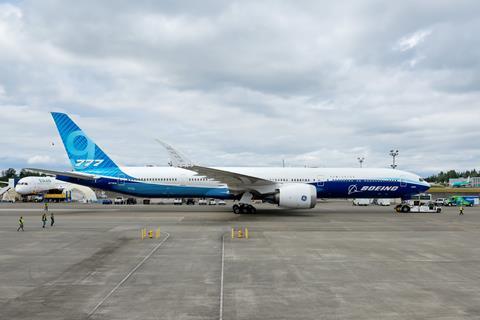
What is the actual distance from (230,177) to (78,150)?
14.1 metres

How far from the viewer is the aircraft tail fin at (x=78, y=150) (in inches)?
1341

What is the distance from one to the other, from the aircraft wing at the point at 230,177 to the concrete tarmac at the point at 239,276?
8.85 m

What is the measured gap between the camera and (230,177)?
29203 mm

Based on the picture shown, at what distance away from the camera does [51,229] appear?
2158cm

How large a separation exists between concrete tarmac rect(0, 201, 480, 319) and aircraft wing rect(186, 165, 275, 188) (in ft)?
29.0

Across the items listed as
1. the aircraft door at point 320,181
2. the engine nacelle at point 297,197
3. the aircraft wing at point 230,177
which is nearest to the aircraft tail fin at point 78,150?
the aircraft wing at point 230,177

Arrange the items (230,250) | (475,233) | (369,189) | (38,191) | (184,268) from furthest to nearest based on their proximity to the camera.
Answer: (38,191) → (369,189) → (475,233) → (230,250) → (184,268)

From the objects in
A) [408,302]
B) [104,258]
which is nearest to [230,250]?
[104,258]

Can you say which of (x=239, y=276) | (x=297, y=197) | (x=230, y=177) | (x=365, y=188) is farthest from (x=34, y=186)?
(x=239, y=276)

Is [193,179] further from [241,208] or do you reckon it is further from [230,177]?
[230,177]

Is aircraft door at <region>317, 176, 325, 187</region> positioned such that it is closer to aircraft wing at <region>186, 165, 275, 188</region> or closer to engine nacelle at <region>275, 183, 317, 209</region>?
engine nacelle at <region>275, 183, 317, 209</region>

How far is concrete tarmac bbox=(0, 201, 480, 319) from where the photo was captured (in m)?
7.83

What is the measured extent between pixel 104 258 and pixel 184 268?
3210mm

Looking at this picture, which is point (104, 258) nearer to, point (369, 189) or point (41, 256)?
point (41, 256)
